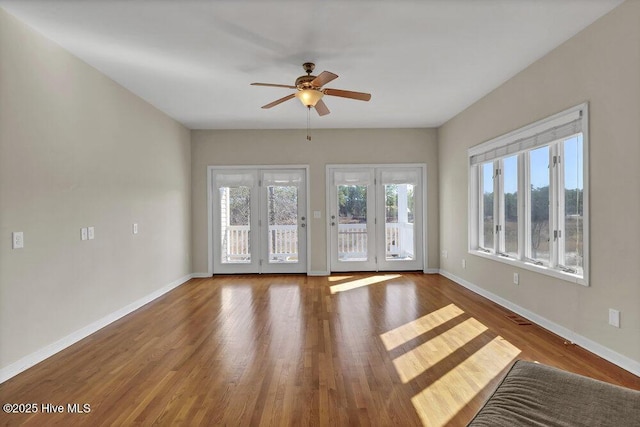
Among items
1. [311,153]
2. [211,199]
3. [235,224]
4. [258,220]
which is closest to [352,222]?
[311,153]

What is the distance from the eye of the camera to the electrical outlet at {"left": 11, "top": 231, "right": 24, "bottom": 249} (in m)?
2.60

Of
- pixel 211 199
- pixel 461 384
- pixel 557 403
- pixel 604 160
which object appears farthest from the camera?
pixel 211 199

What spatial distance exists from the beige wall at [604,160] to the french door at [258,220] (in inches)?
146

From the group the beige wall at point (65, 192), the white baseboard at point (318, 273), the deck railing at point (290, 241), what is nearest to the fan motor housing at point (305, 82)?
the beige wall at point (65, 192)

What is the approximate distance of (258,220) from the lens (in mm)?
6336

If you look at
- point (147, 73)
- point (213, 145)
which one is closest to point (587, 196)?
point (147, 73)

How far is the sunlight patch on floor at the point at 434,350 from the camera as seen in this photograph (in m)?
2.58

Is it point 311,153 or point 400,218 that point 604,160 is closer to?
point 400,218

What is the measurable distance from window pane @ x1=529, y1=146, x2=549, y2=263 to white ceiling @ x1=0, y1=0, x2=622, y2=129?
0.99m

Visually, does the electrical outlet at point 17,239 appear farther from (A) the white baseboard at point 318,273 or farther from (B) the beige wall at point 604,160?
(B) the beige wall at point 604,160

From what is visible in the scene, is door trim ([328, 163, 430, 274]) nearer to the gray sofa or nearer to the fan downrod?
the fan downrod

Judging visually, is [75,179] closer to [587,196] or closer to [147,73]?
[147,73]

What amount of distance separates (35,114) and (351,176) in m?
4.56

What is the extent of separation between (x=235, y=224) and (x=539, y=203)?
4721mm
